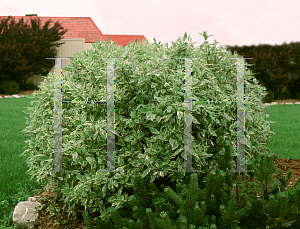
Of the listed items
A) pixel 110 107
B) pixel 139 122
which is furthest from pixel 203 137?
pixel 110 107

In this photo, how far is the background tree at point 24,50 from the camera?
65.7 feet

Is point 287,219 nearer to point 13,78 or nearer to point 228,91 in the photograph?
point 228,91

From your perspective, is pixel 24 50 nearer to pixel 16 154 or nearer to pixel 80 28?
pixel 80 28

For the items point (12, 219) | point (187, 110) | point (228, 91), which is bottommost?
point (12, 219)

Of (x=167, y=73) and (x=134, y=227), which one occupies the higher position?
(x=167, y=73)

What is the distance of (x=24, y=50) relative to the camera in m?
21.4

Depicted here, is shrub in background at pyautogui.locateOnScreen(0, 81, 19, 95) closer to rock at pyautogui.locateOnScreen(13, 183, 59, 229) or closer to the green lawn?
the green lawn

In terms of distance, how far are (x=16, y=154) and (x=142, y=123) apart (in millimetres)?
4136

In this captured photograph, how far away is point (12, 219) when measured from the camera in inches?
147

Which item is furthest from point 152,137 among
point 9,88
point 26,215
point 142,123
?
point 9,88

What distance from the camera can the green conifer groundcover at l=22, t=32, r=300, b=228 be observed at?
8.49 feet

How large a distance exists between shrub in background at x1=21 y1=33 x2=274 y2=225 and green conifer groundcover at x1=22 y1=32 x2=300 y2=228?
0.4 inches

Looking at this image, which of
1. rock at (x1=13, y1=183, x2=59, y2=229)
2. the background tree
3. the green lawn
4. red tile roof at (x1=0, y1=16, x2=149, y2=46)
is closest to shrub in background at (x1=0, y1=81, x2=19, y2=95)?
the background tree

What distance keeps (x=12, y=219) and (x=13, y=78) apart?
18986mm
